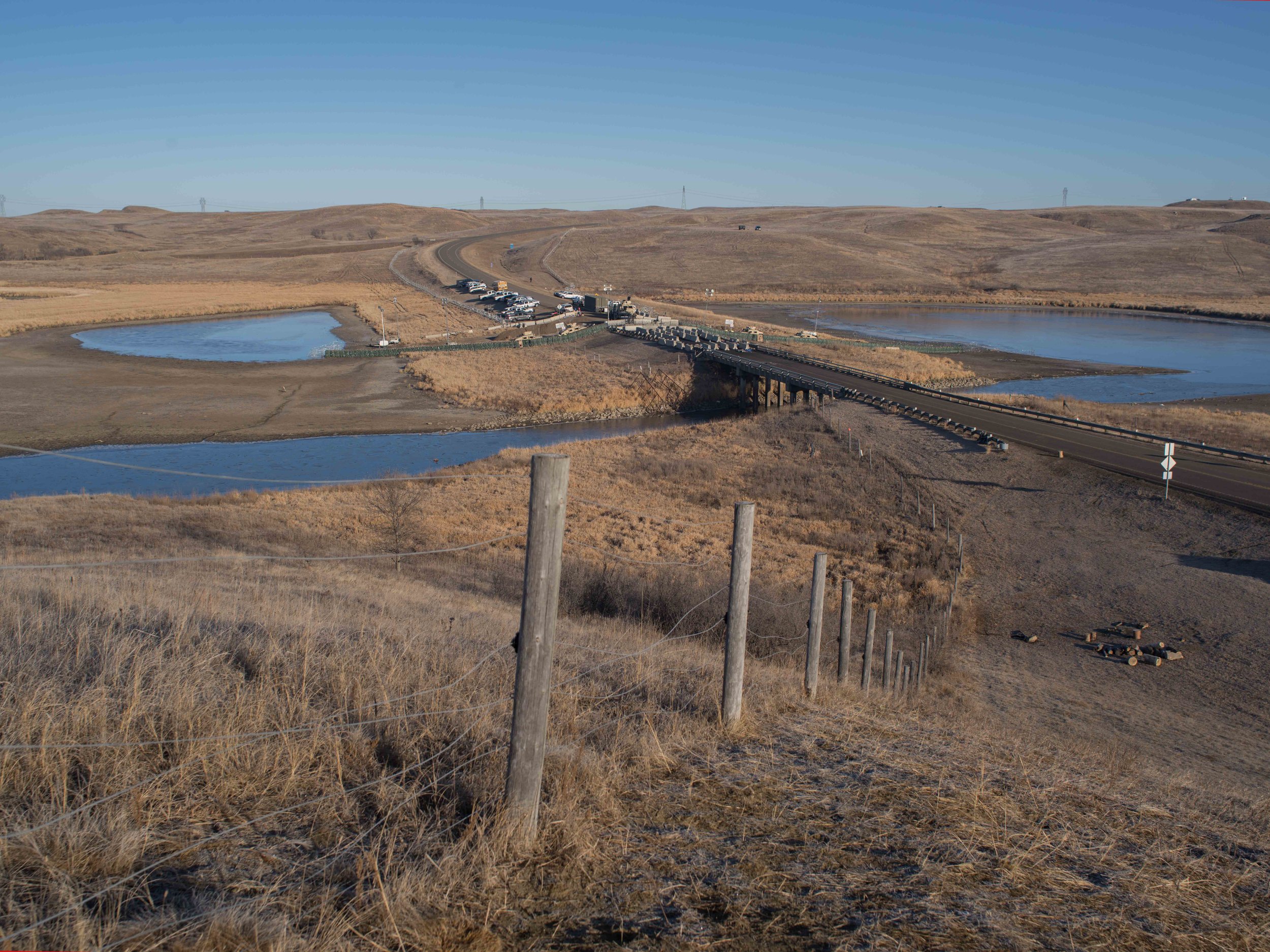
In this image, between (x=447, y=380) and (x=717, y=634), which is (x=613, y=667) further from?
(x=447, y=380)

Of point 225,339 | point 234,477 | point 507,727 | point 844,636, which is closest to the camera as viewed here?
point 507,727

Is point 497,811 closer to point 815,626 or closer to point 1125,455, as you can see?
point 815,626

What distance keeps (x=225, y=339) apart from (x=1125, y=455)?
236ft

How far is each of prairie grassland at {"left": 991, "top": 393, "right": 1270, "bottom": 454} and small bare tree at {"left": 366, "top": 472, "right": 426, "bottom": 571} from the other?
92.8 feet

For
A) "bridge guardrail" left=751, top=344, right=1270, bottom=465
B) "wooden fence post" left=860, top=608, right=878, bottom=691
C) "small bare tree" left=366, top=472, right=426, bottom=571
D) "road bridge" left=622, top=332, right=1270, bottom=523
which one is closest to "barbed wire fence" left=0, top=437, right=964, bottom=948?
"wooden fence post" left=860, top=608, right=878, bottom=691

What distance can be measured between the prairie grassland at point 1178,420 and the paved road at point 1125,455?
3.05 metres

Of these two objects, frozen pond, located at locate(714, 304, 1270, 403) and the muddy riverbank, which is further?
frozen pond, located at locate(714, 304, 1270, 403)

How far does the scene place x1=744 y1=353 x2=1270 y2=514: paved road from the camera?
988 inches

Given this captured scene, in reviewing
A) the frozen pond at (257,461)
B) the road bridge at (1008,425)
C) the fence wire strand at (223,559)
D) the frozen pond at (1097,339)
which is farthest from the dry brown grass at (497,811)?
the frozen pond at (1097,339)

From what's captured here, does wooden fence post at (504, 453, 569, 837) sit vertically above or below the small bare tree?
above

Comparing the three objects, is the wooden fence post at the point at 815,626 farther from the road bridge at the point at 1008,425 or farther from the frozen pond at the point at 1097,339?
the frozen pond at the point at 1097,339

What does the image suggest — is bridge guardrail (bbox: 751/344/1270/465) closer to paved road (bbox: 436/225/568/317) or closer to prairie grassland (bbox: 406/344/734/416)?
prairie grassland (bbox: 406/344/734/416)

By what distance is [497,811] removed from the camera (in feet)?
14.9

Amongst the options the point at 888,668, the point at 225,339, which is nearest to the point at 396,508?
the point at 888,668
